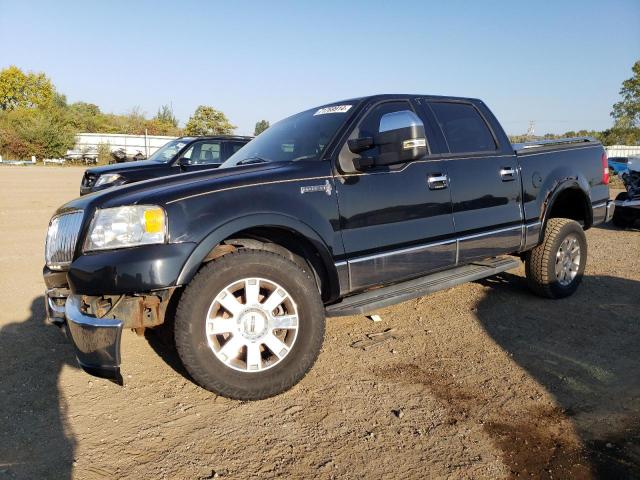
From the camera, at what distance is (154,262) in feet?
8.70

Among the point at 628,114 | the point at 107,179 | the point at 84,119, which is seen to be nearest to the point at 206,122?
the point at 84,119

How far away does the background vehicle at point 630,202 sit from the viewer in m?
9.34

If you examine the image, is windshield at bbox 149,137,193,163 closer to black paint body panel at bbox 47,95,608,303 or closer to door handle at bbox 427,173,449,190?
black paint body panel at bbox 47,95,608,303

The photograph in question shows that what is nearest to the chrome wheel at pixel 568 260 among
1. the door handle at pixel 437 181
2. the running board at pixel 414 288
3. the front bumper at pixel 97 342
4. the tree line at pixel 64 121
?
the running board at pixel 414 288

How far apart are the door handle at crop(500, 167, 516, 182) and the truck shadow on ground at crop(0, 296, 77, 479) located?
12.3ft

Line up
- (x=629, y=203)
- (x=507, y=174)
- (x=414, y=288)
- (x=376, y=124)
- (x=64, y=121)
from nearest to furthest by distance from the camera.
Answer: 1. (x=414, y=288)
2. (x=376, y=124)
3. (x=507, y=174)
4. (x=629, y=203)
5. (x=64, y=121)

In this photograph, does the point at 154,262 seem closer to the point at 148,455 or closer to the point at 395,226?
the point at 148,455

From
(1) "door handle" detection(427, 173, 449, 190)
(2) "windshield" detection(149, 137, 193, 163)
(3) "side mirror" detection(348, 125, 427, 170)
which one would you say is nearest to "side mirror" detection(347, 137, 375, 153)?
(3) "side mirror" detection(348, 125, 427, 170)

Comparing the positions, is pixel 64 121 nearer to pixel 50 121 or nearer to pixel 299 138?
pixel 50 121

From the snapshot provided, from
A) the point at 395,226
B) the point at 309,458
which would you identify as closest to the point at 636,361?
the point at 395,226

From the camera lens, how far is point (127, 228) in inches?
109

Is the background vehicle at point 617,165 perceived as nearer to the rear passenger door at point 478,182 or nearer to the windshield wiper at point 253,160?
the rear passenger door at point 478,182

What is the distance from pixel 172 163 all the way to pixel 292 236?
23.7 ft

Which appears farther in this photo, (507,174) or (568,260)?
(568,260)
